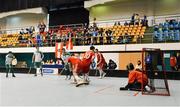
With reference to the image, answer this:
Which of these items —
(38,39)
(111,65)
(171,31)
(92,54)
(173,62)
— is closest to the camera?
(92,54)

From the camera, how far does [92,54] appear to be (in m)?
10.6

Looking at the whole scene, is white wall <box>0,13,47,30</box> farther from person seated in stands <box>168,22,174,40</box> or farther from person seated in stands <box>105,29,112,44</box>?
person seated in stands <box>168,22,174,40</box>

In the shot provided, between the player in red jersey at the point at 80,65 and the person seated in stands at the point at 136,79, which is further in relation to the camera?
the player in red jersey at the point at 80,65

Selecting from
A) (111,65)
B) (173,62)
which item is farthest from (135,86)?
(111,65)

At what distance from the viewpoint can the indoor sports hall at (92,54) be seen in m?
7.95

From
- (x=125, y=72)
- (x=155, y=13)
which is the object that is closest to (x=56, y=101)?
(x=125, y=72)

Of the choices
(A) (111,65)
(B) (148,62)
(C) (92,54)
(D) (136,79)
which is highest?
(C) (92,54)

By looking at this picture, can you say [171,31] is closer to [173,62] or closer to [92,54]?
[173,62]

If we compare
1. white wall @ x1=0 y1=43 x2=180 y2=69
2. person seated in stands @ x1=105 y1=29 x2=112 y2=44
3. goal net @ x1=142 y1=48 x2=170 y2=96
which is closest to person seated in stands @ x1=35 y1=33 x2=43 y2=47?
white wall @ x1=0 y1=43 x2=180 y2=69

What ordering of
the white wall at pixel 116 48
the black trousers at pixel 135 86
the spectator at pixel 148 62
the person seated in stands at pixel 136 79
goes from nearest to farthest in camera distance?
the person seated in stands at pixel 136 79 → the spectator at pixel 148 62 → the black trousers at pixel 135 86 → the white wall at pixel 116 48

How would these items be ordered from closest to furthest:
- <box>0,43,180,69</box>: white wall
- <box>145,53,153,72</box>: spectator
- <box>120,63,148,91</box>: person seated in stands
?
<box>120,63,148,91</box>: person seated in stands, <box>145,53,153,72</box>: spectator, <box>0,43,180,69</box>: white wall

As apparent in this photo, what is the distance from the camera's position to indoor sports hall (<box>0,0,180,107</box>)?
26.1ft

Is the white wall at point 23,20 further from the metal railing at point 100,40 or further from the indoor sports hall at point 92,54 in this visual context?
the metal railing at point 100,40

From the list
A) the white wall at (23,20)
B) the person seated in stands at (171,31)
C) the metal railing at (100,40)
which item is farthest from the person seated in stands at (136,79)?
the white wall at (23,20)
